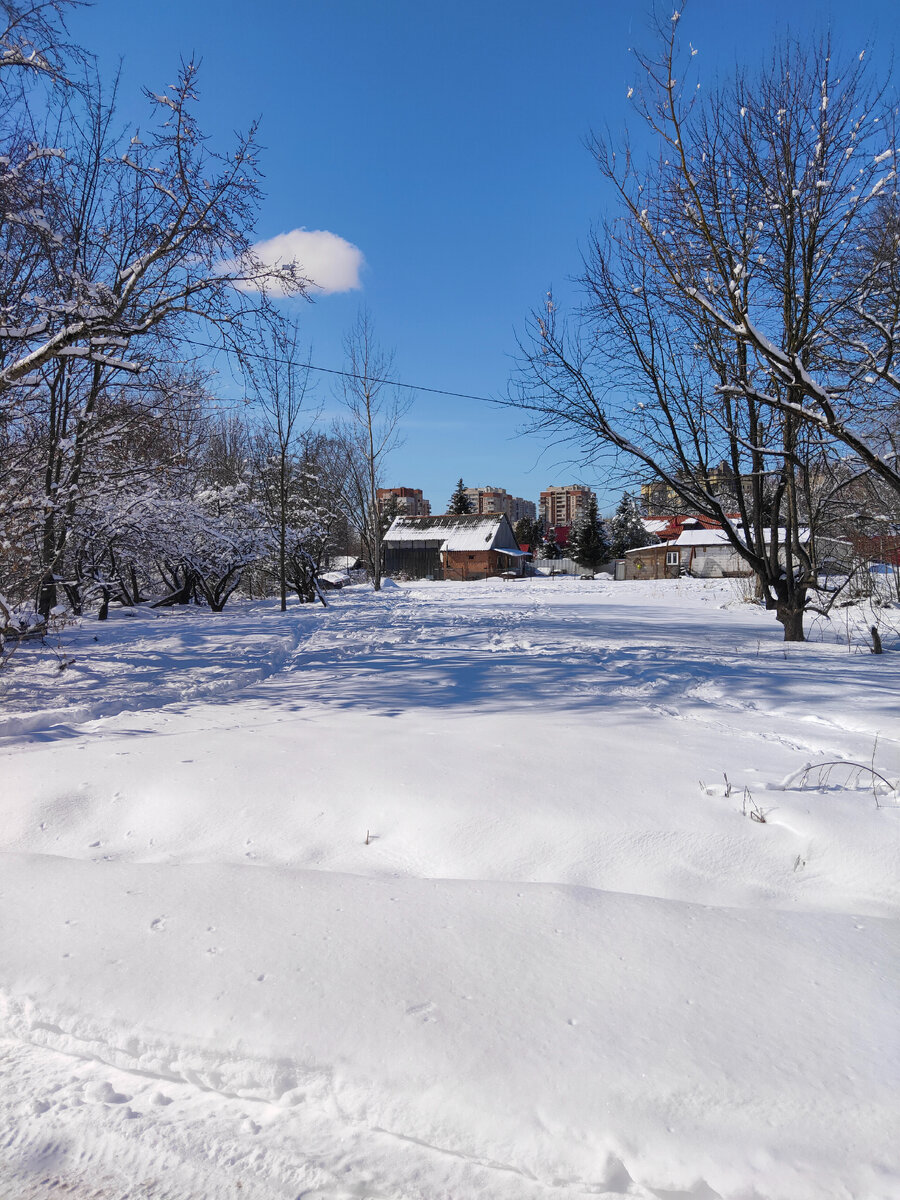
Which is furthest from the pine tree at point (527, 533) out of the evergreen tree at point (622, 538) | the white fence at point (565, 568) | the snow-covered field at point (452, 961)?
the snow-covered field at point (452, 961)

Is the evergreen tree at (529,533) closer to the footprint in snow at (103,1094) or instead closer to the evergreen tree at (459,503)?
the evergreen tree at (459,503)

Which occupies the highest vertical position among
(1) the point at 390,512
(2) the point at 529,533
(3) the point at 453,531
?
(1) the point at 390,512

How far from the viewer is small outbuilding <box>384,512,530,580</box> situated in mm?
47031

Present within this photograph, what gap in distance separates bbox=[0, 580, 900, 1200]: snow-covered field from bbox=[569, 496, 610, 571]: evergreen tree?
163 feet

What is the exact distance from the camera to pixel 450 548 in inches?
1860

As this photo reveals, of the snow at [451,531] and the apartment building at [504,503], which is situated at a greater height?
the apartment building at [504,503]

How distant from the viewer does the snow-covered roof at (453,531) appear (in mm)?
47250

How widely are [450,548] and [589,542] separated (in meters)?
12.5

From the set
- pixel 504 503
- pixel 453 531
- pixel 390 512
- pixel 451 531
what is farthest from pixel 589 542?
pixel 504 503

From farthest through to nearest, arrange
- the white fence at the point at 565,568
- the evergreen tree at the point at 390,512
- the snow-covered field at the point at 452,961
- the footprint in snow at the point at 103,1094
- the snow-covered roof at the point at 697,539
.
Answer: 1. the white fence at the point at 565,568
2. the evergreen tree at the point at 390,512
3. the snow-covered roof at the point at 697,539
4. the footprint in snow at the point at 103,1094
5. the snow-covered field at the point at 452,961

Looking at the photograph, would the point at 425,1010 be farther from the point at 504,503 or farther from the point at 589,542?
the point at 504,503

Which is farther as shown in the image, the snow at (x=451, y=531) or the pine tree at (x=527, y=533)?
the pine tree at (x=527, y=533)

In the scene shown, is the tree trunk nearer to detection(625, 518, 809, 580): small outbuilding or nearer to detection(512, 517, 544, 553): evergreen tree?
detection(625, 518, 809, 580): small outbuilding

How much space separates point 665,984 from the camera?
205 centimetres
